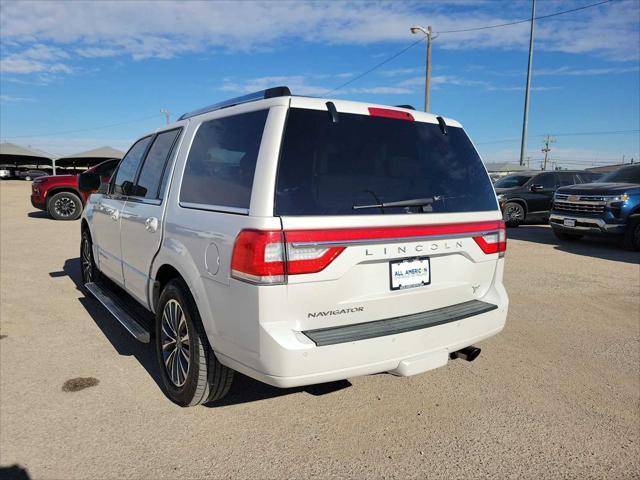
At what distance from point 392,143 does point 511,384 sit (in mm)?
2039

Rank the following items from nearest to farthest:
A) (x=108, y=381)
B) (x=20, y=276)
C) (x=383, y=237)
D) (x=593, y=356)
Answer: (x=383, y=237), (x=108, y=381), (x=593, y=356), (x=20, y=276)

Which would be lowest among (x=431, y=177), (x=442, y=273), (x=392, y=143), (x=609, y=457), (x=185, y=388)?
(x=609, y=457)

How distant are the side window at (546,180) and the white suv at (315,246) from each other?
1247 centimetres

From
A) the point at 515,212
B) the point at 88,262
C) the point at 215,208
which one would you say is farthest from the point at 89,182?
the point at 515,212

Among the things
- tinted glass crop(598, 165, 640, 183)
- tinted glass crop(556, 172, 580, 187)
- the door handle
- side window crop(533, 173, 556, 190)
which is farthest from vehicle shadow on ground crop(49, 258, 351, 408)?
tinted glass crop(556, 172, 580, 187)

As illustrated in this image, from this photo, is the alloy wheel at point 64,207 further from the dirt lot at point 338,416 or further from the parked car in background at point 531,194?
the parked car in background at point 531,194

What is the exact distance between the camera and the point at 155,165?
3.87 metres

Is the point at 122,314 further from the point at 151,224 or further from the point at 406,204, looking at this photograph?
the point at 406,204

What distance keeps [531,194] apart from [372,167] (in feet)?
42.6

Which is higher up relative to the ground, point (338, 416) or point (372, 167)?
point (372, 167)

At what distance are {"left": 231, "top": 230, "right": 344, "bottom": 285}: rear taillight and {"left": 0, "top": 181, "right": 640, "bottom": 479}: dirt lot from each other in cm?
108

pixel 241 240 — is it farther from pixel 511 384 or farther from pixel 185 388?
pixel 511 384

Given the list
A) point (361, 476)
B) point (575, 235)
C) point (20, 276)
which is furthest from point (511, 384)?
point (575, 235)

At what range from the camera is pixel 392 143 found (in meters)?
2.98
